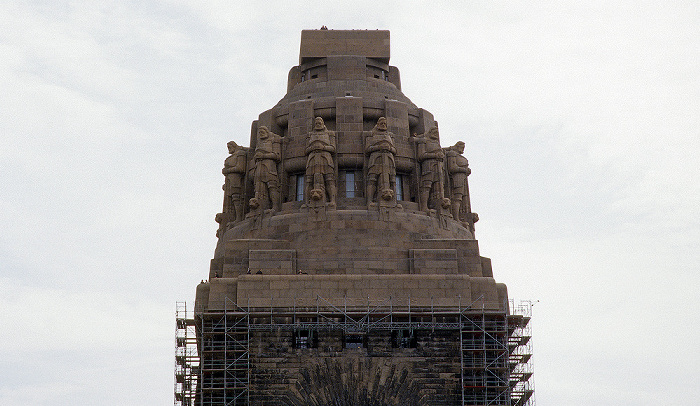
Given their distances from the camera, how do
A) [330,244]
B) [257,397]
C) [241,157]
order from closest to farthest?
[257,397] < [330,244] < [241,157]

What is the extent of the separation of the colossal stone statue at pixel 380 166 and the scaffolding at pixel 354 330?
8.94m

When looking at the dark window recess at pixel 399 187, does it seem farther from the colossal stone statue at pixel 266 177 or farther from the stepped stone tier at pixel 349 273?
the colossal stone statue at pixel 266 177

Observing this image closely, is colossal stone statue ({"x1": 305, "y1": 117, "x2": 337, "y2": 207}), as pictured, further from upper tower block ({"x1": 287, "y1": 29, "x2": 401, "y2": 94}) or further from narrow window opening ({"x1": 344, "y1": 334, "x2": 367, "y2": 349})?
narrow window opening ({"x1": 344, "y1": 334, "x2": 367, "y2": 349})

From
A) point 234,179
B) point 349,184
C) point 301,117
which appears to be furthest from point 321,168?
point 234,179

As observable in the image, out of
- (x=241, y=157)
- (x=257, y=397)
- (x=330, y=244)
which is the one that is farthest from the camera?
(x=241, y=157)

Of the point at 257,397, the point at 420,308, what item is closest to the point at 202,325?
the point at 257,397

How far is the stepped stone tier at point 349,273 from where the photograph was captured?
269ft

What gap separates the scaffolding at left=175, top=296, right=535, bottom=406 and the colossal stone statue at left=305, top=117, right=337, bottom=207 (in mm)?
8297

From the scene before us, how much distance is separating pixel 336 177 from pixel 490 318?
12979mm

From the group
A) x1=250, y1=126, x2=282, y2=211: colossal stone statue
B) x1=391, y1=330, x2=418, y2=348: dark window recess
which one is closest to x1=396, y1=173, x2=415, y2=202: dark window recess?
x1=250, y1=126, x2=282, y2=211: colossal stone statue

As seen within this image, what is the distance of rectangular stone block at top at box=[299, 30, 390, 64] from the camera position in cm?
9862

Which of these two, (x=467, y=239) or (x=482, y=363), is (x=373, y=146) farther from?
(x=482, y=363)

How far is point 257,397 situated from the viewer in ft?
267

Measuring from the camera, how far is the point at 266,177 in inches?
3590
